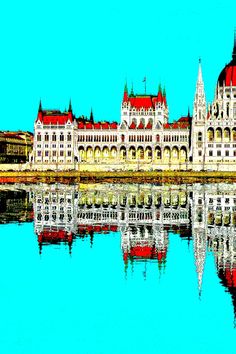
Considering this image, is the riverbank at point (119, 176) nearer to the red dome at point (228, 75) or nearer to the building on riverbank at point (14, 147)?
the red dome at point (228, 75)

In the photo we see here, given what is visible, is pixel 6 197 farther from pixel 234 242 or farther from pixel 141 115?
pixel 141 115

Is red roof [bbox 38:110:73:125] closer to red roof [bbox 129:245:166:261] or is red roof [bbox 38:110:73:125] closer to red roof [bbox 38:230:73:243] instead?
red roof [bbox 38:230:73:243]

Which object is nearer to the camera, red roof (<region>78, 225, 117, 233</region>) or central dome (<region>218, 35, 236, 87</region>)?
red roof (<region>78, 225, 117, 233</region>)

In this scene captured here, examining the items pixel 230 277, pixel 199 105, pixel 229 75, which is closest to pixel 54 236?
pixel 230 277

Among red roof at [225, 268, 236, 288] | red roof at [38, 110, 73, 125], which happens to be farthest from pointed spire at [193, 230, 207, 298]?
red roof at [38, 110, 73, 125]

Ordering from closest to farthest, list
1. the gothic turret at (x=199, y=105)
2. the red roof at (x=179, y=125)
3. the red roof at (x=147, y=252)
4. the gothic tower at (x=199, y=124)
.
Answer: the red roof at (x=147, y=252) → the gothic tower at (x=199, y=124) → the gothic turret at (x=199, y=105) → the red roof at (x=179, y=125)

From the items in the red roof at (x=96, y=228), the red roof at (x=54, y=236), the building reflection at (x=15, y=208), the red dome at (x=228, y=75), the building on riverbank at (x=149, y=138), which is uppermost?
the red dome at (x=228, y=75)

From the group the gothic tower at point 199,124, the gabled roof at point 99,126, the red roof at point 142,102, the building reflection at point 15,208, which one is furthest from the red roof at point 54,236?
the red roof at point 142,102

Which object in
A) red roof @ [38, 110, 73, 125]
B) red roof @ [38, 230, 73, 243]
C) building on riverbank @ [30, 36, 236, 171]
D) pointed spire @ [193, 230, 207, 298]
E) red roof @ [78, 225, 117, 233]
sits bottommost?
pointed spire @ [193, 230, 207, 298]
